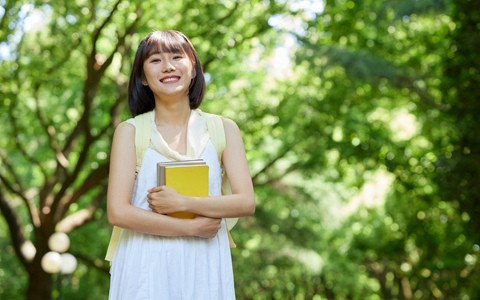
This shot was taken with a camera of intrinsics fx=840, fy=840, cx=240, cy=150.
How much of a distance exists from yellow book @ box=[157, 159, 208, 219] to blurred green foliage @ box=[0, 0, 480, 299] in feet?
30.7

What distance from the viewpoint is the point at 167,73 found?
8.87 feet

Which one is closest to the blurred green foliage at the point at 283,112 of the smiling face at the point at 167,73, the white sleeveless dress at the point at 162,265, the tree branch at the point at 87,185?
the tree branch at the point at 87,185

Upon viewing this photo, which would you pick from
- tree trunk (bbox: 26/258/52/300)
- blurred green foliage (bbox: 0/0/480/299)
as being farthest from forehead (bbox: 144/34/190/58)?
tree trunk (bbox: 26/258/52/300)

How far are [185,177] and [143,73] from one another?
447mm

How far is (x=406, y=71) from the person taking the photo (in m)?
13.9

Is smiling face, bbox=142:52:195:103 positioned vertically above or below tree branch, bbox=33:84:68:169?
above

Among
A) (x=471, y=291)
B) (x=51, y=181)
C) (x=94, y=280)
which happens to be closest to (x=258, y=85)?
(x=51, y=181)

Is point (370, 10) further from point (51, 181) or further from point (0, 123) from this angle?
point (0, 123)

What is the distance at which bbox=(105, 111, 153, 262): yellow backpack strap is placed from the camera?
2.67m

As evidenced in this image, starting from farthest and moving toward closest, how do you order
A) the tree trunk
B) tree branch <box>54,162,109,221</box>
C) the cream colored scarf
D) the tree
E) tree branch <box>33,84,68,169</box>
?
tree branch <box>33,84,68,169</box>
the tree trunk
tree branch <box>54,162,109,221</box>
the tree
the cream colored scarf

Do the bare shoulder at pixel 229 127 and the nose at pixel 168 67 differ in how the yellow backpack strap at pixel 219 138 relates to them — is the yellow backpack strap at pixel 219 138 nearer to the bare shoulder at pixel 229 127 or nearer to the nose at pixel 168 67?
the bare shoulder at pixel 229 127

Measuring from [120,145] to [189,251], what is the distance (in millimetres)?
400

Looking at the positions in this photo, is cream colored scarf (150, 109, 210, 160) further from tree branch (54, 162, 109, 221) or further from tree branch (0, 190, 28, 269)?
tree branch (0, 190, 28, 269)

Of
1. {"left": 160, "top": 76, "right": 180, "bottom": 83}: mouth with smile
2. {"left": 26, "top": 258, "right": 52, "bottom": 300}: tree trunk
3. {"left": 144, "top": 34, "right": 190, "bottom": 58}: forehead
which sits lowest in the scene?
{"left": 26, "top": 258, "right": 52, "bottom": 300}: tree trunk
